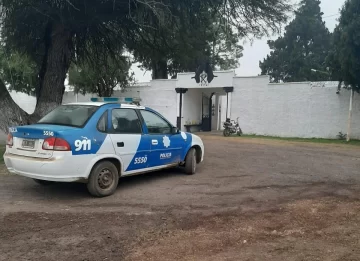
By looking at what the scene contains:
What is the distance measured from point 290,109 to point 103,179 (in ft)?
55.0

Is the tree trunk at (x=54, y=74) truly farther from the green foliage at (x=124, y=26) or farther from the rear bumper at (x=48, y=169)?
the rear bumper at (x=48, y=169)

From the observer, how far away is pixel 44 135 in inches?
234

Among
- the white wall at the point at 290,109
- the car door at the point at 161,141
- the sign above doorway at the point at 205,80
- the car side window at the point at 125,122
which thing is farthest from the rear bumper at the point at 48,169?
the sign above doorway at the point at 205,80

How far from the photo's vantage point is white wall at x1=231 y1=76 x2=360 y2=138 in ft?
64.6

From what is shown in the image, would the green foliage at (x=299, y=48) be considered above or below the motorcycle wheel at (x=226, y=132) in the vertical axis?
above

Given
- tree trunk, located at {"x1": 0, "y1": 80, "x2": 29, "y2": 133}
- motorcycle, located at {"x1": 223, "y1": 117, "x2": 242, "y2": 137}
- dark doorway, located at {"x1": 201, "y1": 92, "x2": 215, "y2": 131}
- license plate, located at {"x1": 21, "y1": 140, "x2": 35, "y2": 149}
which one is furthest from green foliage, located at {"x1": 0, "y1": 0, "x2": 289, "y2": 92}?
dark doorway, located at {"x1": 201, "y1": 92, "x2": 215, "y2": 131}

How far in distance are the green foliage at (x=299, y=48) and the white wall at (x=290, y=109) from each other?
30.5 metres

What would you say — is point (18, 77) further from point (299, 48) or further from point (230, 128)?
point (299, 48)

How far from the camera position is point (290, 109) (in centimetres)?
2120

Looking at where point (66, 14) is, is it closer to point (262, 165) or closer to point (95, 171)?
point (95, 171)

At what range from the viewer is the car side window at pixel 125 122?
677 cm

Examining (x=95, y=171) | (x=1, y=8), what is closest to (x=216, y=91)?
(x=1, y=8)

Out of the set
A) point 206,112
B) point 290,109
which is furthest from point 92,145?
point 206,112

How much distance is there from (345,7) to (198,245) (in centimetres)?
1671
